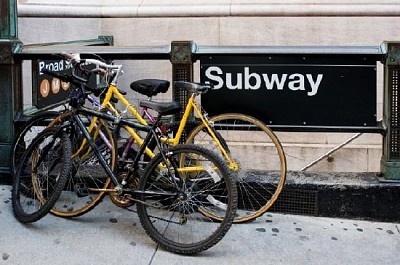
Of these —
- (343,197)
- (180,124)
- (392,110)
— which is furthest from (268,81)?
(343,197)

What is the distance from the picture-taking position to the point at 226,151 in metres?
4.61

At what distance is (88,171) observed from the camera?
4.93 metres

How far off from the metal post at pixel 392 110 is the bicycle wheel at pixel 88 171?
84.4 inches

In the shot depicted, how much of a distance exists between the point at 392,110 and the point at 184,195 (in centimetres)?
183

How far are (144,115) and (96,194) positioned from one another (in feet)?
2.31

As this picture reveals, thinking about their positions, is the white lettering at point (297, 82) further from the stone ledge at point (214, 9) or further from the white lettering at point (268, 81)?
the stone ledge at point (214, 9)

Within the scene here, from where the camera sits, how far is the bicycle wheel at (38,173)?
4.69m

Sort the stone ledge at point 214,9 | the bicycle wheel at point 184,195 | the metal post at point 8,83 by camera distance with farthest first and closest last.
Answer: the stone ledge at point 214,9, the metal post at point 8,83, the bicycle wheel at point 184,195

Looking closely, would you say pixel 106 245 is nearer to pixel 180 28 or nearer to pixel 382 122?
pixel 382 122

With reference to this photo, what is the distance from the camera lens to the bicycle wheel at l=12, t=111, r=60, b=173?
5.00m

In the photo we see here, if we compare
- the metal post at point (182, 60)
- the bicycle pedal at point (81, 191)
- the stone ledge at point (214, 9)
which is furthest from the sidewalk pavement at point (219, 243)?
the stone ledge at point (214, 9)

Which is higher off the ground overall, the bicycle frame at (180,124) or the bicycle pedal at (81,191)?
the bicycle frame at (180,124)

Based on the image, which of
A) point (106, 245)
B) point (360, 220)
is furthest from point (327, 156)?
point (106, 245)

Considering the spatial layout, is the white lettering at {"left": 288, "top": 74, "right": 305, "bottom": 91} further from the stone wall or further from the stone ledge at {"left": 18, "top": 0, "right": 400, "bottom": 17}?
the stone ledge at {"left": 18, "top": 0, "right": 400, "bottom": 17}
